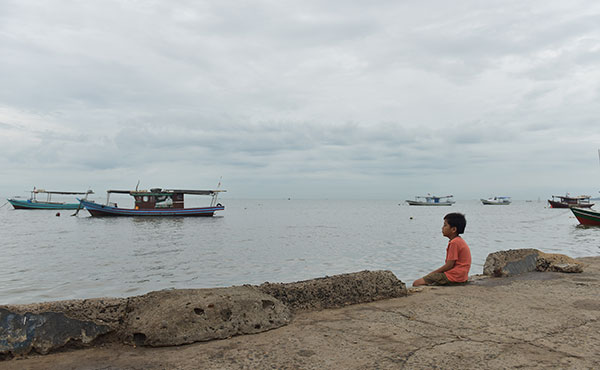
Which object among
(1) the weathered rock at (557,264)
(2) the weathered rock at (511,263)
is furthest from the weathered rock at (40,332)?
(1) the weathered rock at (557,264)

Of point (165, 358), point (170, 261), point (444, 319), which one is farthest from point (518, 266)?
point (170, 261)

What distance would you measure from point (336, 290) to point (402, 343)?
1.38 meters

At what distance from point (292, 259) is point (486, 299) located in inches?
473

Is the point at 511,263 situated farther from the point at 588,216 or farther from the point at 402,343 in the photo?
the point at 588,216

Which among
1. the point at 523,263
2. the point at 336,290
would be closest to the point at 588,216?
the point at 523,263

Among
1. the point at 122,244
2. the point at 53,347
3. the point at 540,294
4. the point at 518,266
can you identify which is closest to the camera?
the point at 53,347

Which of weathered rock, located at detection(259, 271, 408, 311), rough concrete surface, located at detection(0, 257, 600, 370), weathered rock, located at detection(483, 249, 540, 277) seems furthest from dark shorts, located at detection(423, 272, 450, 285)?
weathered rock, located at detection(483, 249, 540, 277)

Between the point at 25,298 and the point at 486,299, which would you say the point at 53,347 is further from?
A: the point at 25,298

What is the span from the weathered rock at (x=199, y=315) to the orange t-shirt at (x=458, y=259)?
9.46ft

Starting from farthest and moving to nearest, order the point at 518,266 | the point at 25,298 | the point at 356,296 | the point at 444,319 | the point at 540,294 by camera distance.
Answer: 1. the point at 25,298
2. the point at 518,266
3. the point at 540,294
4. the point at 356,296
5. the point at 444,319

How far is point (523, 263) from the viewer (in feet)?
21.5

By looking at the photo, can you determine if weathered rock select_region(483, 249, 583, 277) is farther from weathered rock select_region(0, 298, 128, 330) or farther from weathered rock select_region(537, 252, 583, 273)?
weathered rock select_region(0, 298, 128, 330)

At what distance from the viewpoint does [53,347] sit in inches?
114

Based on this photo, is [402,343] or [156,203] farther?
[156,203]
